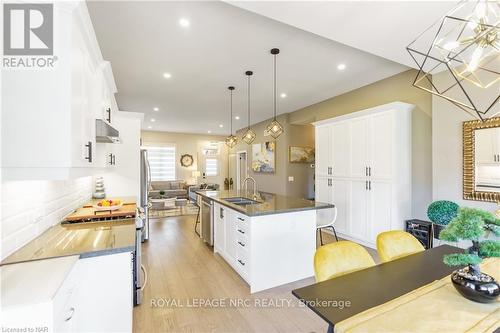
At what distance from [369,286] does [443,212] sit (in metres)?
2.31

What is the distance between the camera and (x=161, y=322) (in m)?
2.11

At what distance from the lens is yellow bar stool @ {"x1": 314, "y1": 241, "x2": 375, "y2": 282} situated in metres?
1.42

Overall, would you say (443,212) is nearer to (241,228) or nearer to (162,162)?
(241,228)

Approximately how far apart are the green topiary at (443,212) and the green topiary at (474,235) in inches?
81.1

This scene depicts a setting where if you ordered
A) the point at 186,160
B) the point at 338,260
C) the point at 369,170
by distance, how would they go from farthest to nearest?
the point at 186,160 < the point at 369,170 < the point at 338,260

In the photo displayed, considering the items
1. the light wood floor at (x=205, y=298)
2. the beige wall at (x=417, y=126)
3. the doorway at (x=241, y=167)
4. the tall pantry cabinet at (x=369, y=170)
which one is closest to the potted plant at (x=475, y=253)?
the light wood floor at (x=205, y=298)

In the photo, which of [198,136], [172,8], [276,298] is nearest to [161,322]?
[276,298]

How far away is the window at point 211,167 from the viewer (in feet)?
35.9

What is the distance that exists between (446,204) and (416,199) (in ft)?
2.91

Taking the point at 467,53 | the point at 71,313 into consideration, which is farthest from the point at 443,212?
the point at 71,313

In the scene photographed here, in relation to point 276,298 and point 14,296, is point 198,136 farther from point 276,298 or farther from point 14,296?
point 14,296

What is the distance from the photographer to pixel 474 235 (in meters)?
1.10

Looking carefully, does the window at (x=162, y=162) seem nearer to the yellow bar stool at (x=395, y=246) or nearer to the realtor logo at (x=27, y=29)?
the realtor logo at (x=27, y=29)

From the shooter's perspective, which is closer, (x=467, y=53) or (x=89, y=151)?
(x=89, y=151)
